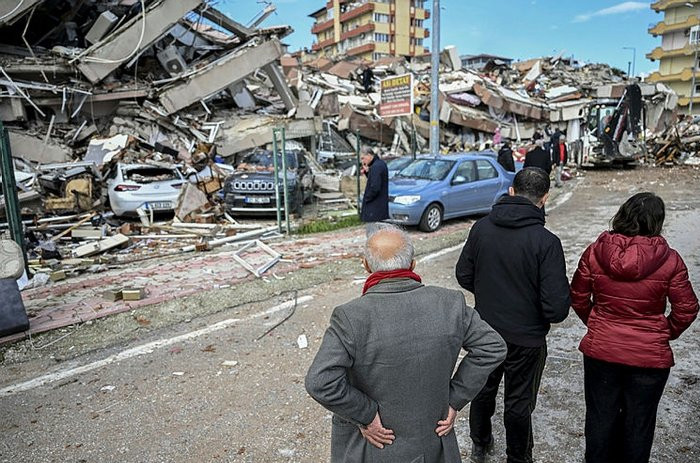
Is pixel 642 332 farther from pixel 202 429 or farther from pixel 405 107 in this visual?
pixel 405 107

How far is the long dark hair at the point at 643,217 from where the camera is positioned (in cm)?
253

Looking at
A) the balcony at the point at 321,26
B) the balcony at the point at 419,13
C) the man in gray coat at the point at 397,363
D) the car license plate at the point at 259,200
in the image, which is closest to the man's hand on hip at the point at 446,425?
the man in gray coat at the point at 397,363

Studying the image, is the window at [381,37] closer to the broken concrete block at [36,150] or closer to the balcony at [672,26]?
the balcony at [672,26]

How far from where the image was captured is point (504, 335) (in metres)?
2.84

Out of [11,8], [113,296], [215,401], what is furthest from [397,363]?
[11,8]

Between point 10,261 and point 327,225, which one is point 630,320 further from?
point 327,225

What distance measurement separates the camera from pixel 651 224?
2.53 m

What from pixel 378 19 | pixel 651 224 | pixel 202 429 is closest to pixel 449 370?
pixel 651 224

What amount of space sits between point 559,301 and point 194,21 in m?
21.8

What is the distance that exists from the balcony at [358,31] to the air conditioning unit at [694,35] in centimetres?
4200

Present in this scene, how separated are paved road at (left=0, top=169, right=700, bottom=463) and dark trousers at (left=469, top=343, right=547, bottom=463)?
356mm

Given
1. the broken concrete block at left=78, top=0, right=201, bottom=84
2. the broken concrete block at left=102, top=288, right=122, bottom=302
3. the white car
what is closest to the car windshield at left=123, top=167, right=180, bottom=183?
the white car

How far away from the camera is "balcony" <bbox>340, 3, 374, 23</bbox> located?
249 feet

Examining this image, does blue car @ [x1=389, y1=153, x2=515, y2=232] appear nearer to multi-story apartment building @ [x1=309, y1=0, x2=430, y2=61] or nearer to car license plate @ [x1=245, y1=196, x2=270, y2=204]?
car license plate @ [x1=245, y1=196, x2=270, y2=204]
